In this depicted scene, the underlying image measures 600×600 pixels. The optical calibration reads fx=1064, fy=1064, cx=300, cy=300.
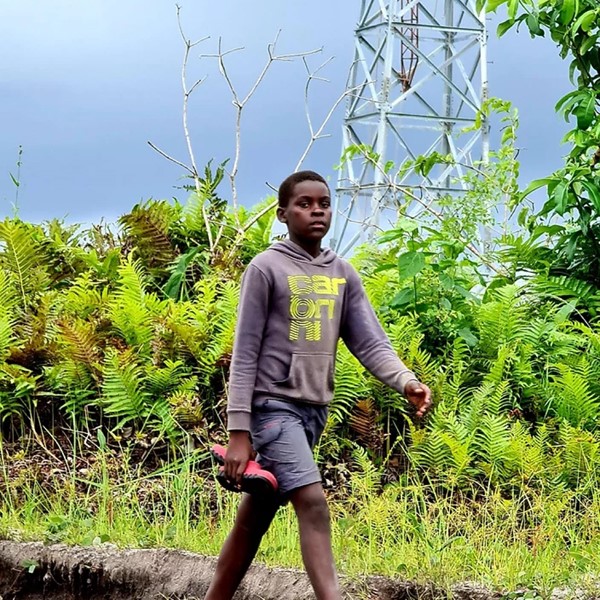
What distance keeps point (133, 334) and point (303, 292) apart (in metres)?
3.70

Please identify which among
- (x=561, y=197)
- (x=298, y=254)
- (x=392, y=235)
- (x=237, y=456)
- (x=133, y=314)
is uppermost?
(x=561, y=197)

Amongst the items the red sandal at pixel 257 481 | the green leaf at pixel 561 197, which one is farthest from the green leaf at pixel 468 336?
the red sandal at pixel 257 481

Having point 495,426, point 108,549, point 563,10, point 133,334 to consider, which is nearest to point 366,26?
point 563,10

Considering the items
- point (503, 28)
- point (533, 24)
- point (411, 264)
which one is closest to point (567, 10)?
point (533, 24)

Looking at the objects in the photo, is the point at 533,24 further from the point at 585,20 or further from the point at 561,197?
the point at 561,197

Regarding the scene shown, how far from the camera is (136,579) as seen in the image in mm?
5684

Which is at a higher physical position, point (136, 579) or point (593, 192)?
point (593, 192)

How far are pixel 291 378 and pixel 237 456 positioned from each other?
38 centimetres

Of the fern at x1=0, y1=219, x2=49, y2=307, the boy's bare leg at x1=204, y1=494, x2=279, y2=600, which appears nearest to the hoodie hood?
the boy's bare leg at x1=204, y1=494, x2=279, y2=600

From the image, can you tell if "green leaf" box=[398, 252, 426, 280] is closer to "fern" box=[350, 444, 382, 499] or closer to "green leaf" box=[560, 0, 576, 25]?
"fern" box=[350, 444, 382, 499]

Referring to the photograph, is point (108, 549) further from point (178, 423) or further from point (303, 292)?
point (303, 292)

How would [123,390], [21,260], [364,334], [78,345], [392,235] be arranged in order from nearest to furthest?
[364,334] → [123,390] → [78,345] → [392,235] → [21,260]

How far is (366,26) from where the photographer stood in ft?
53.5

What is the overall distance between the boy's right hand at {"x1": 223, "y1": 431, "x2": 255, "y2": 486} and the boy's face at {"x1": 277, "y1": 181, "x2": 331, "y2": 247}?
0.86 metres
